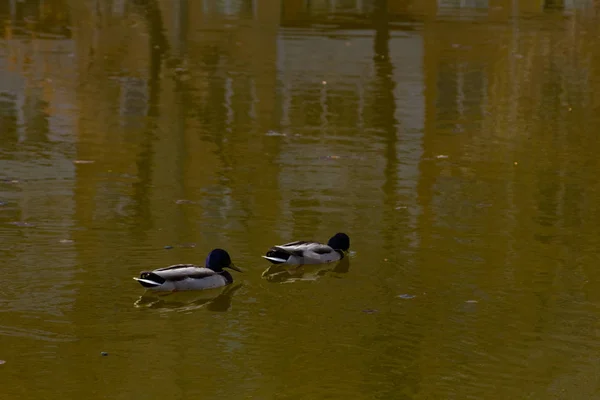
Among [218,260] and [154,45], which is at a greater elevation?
[154,45]

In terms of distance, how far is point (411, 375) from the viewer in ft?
33.3

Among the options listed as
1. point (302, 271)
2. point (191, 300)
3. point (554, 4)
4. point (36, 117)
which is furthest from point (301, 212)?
point (554, 4)

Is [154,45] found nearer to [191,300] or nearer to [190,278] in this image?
[190,278]

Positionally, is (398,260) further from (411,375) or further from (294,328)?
(411,375)

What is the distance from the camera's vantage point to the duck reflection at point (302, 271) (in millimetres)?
12994

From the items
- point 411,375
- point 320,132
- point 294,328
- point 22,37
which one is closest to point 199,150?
point 320,132

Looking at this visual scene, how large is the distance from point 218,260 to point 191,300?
0.45 metres

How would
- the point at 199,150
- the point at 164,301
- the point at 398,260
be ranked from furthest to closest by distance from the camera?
the point at 199,150 < the point at 398,260 < the point at 164,301

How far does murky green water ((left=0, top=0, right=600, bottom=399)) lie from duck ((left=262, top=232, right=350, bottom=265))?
0.16 m

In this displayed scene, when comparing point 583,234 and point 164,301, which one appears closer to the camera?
point 164,301

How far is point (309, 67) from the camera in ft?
85.9

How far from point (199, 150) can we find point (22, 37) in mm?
12028

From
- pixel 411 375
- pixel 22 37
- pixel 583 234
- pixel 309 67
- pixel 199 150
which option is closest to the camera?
pixel 411 375

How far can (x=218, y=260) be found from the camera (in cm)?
1255
